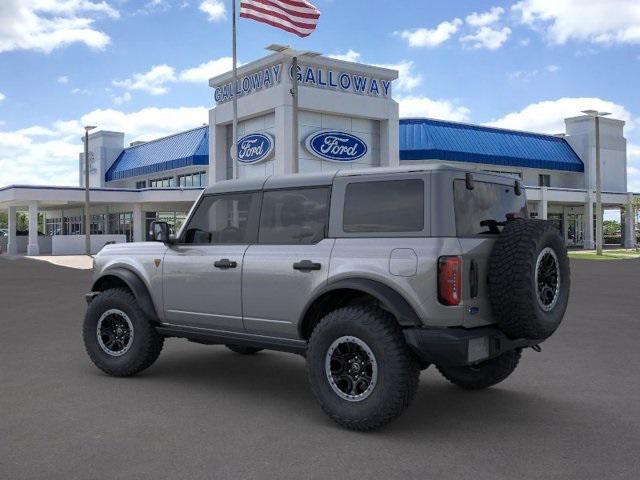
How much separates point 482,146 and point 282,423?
1705 inches

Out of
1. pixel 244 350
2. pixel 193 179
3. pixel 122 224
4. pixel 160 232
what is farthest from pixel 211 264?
pixel 122 224

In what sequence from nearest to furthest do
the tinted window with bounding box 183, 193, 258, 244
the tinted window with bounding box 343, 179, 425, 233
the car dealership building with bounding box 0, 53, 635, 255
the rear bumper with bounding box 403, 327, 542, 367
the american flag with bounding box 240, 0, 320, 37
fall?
the rear bumper with bounding box 403, 327, 542, 367 < the tinted window with bounding box 343, 179, 425, 233 < the tinted window with bounding box 183, 193, 258, 244 < the american flag with bounding box 240, 0, 320, 37 < the car dealership building with bounding box 0, 53, 635, 255

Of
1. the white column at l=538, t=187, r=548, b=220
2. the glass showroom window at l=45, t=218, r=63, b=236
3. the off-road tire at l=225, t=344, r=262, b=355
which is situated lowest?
the off-road tire at l=225, t=344, r=262, b=355

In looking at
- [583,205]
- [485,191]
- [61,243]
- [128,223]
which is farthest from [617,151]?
[485,191]

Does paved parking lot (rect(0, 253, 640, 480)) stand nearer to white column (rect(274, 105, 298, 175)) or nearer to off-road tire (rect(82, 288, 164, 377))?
off-road tire (rect(82, 288, 164, 377))

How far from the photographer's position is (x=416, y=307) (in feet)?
15.8

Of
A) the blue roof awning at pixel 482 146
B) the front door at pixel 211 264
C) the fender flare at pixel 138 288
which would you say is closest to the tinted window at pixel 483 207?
the front door at pixel 211 264

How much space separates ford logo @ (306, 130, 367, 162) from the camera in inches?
1158

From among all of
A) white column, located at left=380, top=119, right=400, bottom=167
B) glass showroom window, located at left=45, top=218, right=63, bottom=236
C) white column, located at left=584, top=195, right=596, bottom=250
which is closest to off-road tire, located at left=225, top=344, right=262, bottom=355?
white column, located at left=380, top=119, right=400, bottom=167

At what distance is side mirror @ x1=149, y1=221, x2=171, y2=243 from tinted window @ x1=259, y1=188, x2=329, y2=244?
42.8 inches

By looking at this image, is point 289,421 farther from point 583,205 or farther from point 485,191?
point 583,205

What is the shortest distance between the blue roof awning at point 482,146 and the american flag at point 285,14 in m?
20.7

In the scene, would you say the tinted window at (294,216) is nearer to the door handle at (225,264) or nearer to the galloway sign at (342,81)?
the door handle at (225,264)

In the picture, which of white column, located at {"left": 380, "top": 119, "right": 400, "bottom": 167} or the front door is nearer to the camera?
the front door
